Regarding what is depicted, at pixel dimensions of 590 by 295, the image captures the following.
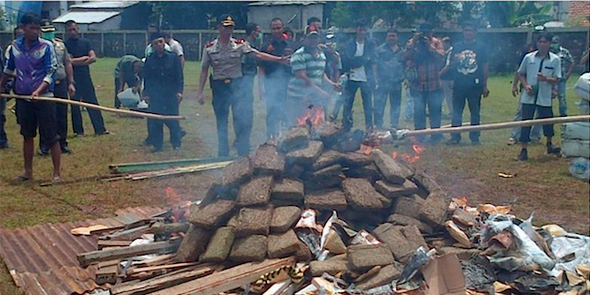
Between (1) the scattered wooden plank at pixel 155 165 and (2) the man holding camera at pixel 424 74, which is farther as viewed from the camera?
(2) the man holding camera at pixel 424 74

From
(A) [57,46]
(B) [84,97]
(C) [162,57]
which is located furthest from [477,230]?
(B) [84,97]

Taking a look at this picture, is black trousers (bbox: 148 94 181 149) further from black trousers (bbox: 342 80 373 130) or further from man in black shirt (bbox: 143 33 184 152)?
black trousers (bbox: 342 80 373 130)

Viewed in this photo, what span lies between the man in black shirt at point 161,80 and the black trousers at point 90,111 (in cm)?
148

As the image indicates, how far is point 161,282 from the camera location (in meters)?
4.45

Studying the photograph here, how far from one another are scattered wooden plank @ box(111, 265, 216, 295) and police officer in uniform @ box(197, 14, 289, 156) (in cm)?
440

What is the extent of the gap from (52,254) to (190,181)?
109 inches

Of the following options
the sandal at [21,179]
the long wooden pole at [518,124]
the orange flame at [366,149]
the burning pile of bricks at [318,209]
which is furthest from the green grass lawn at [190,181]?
the orange flame at [366,149]

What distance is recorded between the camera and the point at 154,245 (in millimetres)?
5078

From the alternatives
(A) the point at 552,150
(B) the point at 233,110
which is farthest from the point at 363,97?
(A) the point at 552,150

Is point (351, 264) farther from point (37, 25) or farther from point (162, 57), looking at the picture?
point (162, 57)

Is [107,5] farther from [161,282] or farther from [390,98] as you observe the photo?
[161,282]

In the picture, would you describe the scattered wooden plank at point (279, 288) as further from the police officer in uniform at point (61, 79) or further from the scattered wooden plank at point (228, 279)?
the police officer in uniform at point (61, 79)

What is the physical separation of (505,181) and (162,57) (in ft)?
17.5

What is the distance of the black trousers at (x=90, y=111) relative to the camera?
434 inches
